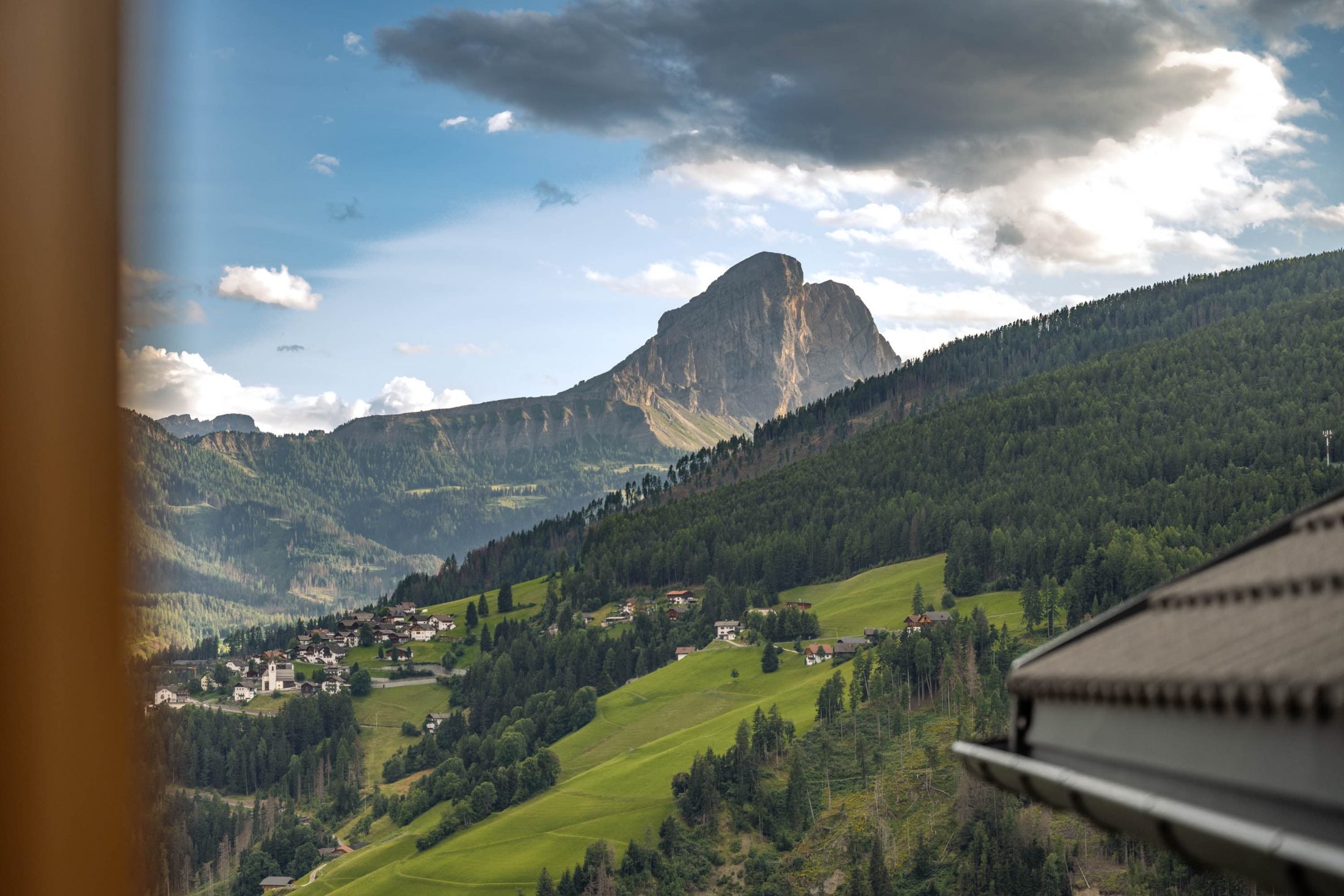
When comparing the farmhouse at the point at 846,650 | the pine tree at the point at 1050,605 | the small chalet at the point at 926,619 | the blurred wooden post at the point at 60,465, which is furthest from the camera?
the farmhouse at the point at 846,650

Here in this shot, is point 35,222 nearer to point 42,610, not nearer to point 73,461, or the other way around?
point 73,461

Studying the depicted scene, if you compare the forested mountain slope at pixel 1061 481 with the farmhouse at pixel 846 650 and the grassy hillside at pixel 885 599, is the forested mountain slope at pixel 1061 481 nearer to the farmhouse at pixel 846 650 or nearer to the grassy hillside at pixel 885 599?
the grassy hillside at pixel 885 599

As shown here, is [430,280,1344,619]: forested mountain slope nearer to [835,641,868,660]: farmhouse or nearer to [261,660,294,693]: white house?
[835,641,868,660]: farmhouse

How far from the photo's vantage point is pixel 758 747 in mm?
61344

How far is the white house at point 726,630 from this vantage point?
94.6 meters

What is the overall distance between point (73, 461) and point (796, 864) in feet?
179

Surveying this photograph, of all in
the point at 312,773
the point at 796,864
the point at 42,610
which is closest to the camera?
the point at 42,610

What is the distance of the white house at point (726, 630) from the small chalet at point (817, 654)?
44.0 ft

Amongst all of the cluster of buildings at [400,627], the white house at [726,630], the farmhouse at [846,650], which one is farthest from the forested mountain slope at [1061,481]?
the cluster of buildings at [400,627]

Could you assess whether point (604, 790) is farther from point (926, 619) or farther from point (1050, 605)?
point (1050, 605)

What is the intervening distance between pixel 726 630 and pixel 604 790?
3260 cm

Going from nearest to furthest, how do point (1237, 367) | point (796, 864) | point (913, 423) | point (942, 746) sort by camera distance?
A: point (796, 864)
point (942, 746)
point (1237, 367)
point (913, 423)

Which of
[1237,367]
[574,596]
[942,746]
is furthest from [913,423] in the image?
[942,746]

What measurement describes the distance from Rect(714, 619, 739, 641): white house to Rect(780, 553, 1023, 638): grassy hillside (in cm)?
669
